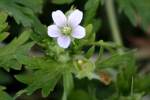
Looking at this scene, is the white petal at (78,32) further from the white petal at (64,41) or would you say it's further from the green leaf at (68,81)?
the green leaf at (68,81)

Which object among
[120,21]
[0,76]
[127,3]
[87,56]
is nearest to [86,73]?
[87,56]

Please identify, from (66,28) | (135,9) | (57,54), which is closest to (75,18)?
(66,28)

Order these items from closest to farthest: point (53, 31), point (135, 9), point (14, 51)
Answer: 1. point (53, 31)
2. point (14, 51)
3. point (135, 9)

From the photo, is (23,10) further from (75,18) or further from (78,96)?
(78,96)

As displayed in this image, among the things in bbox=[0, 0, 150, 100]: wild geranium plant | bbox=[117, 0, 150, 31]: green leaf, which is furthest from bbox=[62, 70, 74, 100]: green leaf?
bbox=[117, 0, 150, 31]: green leaf

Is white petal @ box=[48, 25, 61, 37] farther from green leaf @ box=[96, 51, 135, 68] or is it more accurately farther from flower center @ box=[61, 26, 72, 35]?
green leaf @ box=[96, 51, 135, 68]

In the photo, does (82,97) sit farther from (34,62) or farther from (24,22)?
(24,22)

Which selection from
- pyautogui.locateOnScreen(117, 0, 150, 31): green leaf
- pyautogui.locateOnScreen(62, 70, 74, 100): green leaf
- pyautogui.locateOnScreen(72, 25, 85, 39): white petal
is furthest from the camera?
pyautogui.locateOnScreen(117, 0, 150, 31): green leaf
